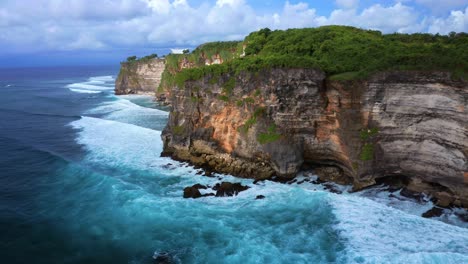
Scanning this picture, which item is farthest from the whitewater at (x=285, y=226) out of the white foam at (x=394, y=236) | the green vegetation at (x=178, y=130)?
the green vegetation at (x=178, y=130)

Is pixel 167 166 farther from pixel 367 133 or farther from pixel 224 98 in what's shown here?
pixel 367 133

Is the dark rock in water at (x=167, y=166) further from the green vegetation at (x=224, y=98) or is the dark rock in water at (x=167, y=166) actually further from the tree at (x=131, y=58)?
the tree at (x=131, y=58)

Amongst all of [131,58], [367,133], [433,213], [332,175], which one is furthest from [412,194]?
[131,58]

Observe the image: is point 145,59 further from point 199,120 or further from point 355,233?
point 355,233

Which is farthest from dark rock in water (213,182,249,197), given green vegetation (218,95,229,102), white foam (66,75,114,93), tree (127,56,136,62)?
white foam (66,75,114,93)

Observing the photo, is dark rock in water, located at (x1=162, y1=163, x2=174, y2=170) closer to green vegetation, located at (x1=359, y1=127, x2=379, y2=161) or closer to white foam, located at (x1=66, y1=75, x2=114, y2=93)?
green vegetation, located at (x1=359, y1=127, x2=379, y2=161)

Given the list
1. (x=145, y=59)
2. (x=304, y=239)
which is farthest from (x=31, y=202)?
(x=145, y=59)
